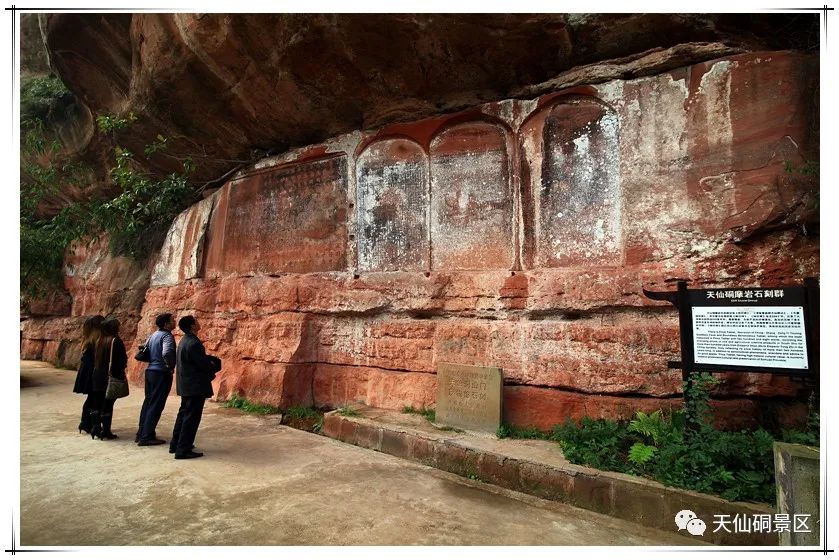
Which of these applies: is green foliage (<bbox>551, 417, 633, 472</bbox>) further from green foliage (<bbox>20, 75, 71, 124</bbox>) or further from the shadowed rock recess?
green foliage (<bbox>20, 75, 71, 124</bbox>)

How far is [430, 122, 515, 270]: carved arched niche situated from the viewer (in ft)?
20.1

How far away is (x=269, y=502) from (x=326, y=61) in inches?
222

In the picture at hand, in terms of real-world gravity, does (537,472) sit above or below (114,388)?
below

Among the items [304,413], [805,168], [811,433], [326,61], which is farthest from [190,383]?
[805,168]

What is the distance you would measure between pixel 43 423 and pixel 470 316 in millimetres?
5798

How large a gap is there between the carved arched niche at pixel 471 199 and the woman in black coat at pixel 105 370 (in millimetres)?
3986

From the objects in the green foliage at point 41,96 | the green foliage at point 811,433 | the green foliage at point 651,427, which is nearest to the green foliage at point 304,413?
the green foliage at point 651,427

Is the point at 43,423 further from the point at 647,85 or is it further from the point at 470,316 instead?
the point at 647,85

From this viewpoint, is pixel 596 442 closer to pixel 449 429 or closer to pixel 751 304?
pixel 449 429

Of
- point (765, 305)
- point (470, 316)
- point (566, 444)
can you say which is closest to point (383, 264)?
point (470, 316)

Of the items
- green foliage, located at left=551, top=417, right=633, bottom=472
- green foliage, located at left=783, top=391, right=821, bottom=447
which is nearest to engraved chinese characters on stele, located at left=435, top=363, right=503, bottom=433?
green foliage, located at left=551, top=417, right=633, bottom=472

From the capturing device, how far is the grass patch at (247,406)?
6.98 m

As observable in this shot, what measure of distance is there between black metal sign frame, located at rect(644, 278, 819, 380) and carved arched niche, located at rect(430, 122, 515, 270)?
7.75ft

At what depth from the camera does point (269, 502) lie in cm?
354
